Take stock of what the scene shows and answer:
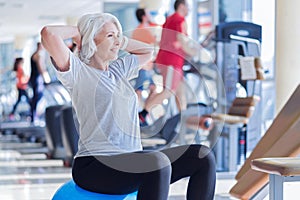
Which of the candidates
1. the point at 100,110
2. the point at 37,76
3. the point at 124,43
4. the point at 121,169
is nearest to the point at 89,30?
the point at 124,43

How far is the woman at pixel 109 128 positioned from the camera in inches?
80.0

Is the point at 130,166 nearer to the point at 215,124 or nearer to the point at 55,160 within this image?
the point at 215,124

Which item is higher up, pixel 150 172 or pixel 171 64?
pixel 171 64

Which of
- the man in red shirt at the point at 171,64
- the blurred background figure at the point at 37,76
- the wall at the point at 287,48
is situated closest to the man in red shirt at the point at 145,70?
the man in red shirt at the point at 171,64

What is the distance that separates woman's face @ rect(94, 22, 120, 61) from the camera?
214cm

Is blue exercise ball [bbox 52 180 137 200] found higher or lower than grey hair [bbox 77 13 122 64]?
lower

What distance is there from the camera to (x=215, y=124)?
273 centimetres

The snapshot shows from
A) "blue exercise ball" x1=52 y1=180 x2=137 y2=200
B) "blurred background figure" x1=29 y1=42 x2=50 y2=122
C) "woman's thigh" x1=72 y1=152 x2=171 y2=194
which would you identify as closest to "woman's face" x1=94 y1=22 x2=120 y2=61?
"woman's thigh" x1=72 y1=152 x2=171 y2=194

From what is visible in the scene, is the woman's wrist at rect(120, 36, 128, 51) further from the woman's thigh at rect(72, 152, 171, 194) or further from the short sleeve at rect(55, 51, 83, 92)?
the woman's thigh at rect(72, 152, 171, 194)

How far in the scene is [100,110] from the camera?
2086mm

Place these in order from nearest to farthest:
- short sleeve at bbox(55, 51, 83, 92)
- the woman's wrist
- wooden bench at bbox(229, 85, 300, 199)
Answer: short sleeve at bbox(55, 51, 83, 92), the woman's wrist, wooden bench at bbox(229, 85, 300, 199)

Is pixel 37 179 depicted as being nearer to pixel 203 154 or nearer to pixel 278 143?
pixel 278 143

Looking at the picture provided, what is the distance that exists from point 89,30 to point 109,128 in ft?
1.35

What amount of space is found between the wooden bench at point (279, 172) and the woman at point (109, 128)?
0.32 meters
